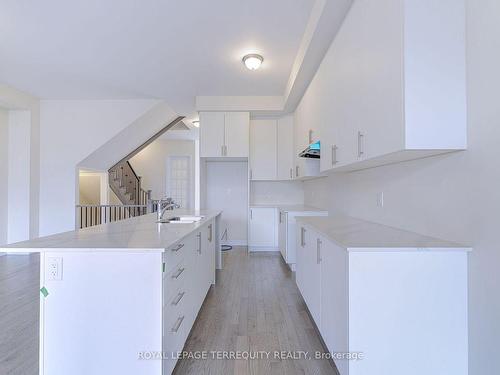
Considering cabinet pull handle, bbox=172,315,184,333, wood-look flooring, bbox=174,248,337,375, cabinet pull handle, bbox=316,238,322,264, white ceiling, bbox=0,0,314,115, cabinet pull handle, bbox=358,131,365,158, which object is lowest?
wood-look flooring, bbox=174,248,337,375

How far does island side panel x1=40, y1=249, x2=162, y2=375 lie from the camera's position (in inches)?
57.2

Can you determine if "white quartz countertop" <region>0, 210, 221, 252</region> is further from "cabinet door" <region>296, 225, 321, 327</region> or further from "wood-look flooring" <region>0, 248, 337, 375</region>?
"cabinet door" <region>296, 225, 321, 327</region>

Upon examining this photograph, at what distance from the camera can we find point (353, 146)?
204 centimetres

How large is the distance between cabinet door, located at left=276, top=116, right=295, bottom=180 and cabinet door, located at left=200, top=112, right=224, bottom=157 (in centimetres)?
110

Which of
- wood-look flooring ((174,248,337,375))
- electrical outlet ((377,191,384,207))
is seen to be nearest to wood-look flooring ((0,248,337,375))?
wood-look flooring ((174,248,337,375))

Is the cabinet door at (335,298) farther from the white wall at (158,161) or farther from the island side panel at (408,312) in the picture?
the white wall at (158,161)

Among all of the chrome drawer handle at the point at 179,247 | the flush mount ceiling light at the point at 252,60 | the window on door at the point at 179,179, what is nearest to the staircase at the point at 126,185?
the window on door at the point at 179,179

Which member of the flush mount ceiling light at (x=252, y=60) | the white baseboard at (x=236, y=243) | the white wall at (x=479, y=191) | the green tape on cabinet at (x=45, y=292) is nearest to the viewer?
the white wall at (x=479, y=191)

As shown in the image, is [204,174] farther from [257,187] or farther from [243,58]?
[243,58]

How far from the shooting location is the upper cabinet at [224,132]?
15.7 ft

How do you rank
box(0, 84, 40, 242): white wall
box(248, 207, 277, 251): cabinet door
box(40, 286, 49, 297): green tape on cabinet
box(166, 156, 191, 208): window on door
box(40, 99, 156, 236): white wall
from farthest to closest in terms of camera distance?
1. box(166, 156, 191, 208): window on door
2. box(40, 99, 156, 236): white wall
3. box(248, 207, 277, 251): cabinet door
4. box(0, 84, 40, 242): white wall
5. box(40, 286, 49, 297): green tape on cabinet

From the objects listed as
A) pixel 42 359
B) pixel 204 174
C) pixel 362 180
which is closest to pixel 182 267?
pixel 42 359

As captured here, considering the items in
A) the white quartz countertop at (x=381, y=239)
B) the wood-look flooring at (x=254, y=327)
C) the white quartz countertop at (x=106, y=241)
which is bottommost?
the wood-look flooring at (x=254, y=327)

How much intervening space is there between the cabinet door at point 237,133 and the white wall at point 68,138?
1.49 m
